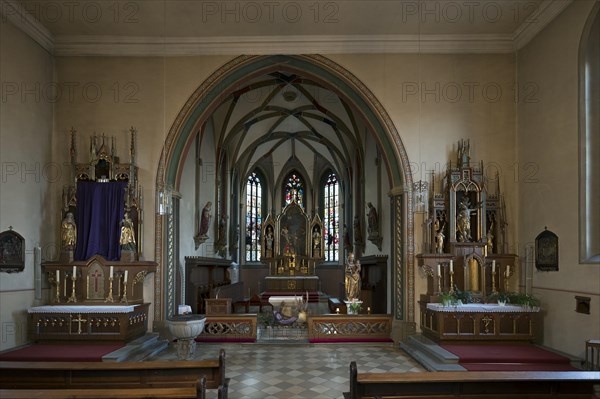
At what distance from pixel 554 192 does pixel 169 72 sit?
30.0ft

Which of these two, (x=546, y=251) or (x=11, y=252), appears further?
(x=546, y=251)

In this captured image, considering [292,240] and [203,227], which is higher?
[203,227]

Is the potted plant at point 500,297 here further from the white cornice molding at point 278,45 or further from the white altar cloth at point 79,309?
the white altar cloth at point 79,309

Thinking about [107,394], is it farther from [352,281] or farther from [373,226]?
[373,226]

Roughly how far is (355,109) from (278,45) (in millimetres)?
2515

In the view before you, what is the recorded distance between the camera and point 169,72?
42.7 feet

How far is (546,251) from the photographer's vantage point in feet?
35.6

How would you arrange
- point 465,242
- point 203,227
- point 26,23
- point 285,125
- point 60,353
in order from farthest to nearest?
1. point 285,125
2. point 203,227
3. point 465,242
4. point 26,23
5. point 60,353

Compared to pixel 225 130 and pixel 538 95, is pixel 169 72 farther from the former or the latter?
pixel 538 95

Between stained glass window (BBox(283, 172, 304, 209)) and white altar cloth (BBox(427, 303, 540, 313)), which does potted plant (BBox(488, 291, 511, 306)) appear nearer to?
white altar cloth (BBox(427, 303, 540, 313))

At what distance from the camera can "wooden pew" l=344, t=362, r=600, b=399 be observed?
5.79 m

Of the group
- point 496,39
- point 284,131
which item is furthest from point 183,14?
point 284,131

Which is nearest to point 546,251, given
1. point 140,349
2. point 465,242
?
point 465,242

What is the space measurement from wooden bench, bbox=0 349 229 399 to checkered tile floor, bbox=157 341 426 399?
1707mm
